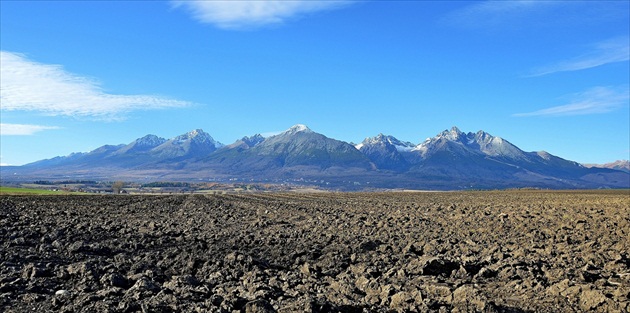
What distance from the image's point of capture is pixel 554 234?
60.0 ft

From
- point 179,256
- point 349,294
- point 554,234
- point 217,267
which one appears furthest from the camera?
point 554,234

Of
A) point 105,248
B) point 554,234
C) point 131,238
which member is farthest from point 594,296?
point 131,238

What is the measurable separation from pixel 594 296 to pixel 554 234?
33.4 feet

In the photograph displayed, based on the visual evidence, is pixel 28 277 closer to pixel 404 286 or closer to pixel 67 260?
pixel 67 260

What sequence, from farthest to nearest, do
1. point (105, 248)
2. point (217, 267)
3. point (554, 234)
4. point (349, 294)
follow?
point (554, 234), point (105, 248), point (217, 267), point (349, 294)

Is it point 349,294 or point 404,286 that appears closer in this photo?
point 349,294

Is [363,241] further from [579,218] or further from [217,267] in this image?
[579,218]

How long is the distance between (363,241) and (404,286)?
5.93 metres

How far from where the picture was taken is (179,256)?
1241 cm

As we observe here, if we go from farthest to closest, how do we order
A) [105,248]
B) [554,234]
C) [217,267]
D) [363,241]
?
[554,234]
[363,241]
[105,248]
[217,267]

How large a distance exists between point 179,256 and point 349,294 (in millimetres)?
4980

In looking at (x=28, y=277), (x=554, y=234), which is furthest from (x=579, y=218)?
(x=28, y=277)

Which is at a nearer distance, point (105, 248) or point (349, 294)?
point (349, 294)

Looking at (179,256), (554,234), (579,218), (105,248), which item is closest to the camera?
(179,256)
